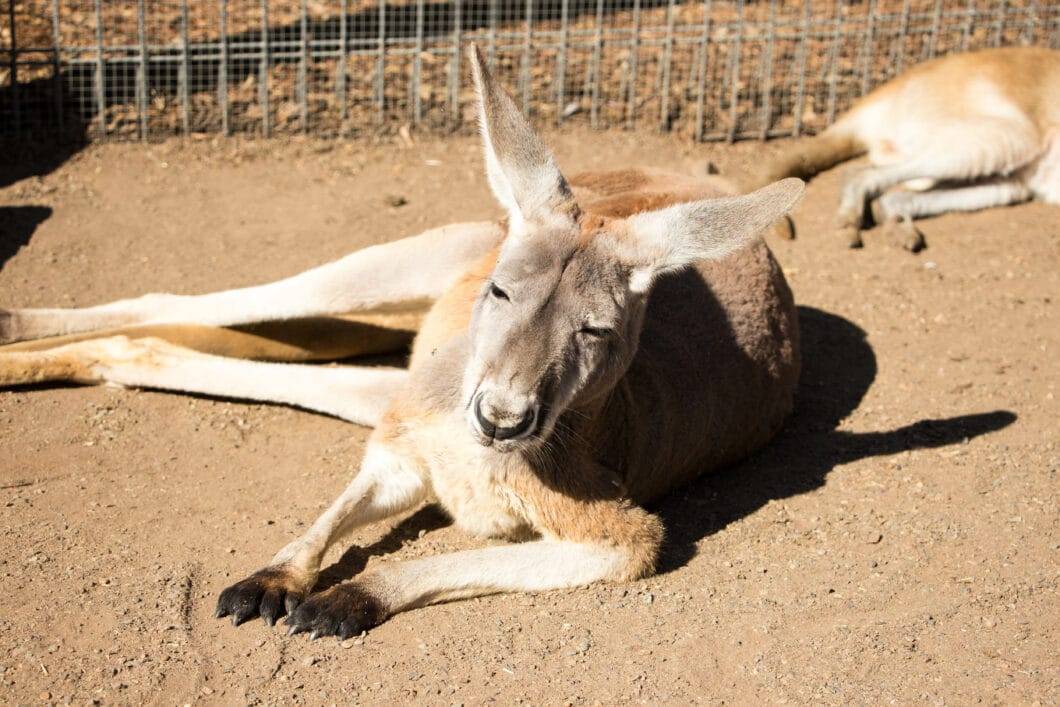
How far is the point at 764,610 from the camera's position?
360cm

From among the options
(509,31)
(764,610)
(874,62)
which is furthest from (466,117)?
(764,610)

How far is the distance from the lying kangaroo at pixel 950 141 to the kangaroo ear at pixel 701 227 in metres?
3.48

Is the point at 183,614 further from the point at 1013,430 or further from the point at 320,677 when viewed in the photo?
the point at 1013,430

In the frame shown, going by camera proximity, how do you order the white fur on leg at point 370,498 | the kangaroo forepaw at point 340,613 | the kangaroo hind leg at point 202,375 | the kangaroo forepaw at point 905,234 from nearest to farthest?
the kangaroo forepaw at point 340,613 → the white fur on leg at point 370,498 → the kangaroo hind leg at point 202,375 → the kangaroo forepaw at point 905,234

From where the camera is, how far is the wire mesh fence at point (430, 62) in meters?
6.66

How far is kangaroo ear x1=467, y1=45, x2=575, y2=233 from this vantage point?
3.54m

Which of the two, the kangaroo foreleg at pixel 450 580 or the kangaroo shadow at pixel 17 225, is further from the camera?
the kangaroo shadow at pixel 17 225

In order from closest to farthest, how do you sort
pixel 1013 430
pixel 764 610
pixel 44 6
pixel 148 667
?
pixel 148 667 < pixel 764 610 < pixel 1013 430 < pixel 44 6

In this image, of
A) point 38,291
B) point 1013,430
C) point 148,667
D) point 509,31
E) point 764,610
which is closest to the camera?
point 148,667

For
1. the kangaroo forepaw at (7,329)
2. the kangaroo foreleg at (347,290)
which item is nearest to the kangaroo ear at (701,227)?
the kangaroo foreleg at (347,290)

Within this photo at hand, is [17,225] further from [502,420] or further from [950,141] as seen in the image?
[950,141]

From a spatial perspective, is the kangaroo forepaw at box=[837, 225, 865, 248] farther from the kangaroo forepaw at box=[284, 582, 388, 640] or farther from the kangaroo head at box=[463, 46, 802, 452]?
the kangaroo forepaw at box=[284, 582, 388, 640]

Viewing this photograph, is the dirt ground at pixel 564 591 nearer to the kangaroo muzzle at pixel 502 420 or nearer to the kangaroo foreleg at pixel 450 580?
the kangaroo foreleg at pixel 450 580

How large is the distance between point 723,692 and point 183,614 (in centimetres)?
160
